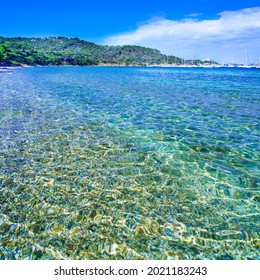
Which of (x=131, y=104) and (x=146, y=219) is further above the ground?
(x=131, y=104)

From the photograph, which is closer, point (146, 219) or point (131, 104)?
point (146, 219)

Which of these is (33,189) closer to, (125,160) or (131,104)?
(125,160)

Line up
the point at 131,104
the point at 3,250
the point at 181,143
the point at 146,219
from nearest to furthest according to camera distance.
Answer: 1. the point at 3,250
2. the point at 146,219
3. the point at 181,143
4. the point at 131,104

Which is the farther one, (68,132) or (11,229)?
(68,132)

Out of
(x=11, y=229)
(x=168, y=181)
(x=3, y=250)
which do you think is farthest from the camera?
(x=168, y=181)

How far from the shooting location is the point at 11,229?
5.56m

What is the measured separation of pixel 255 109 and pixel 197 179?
14704 millimetres

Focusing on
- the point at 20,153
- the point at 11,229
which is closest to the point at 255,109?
the point at 20,153

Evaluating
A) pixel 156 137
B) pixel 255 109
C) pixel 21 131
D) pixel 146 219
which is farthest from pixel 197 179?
pixel 255 109

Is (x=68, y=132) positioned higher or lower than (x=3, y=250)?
higher

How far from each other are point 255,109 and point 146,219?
17.7 m

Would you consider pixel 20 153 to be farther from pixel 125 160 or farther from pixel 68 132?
pixel 125 160

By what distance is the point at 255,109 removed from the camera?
1927 centimetres

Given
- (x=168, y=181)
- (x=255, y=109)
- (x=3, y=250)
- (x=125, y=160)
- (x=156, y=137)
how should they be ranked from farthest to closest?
(x=255, y=109) < (x=156, y=137) < (x=125, y=160) < (x=168, y=181) < (x=3, y=250)
